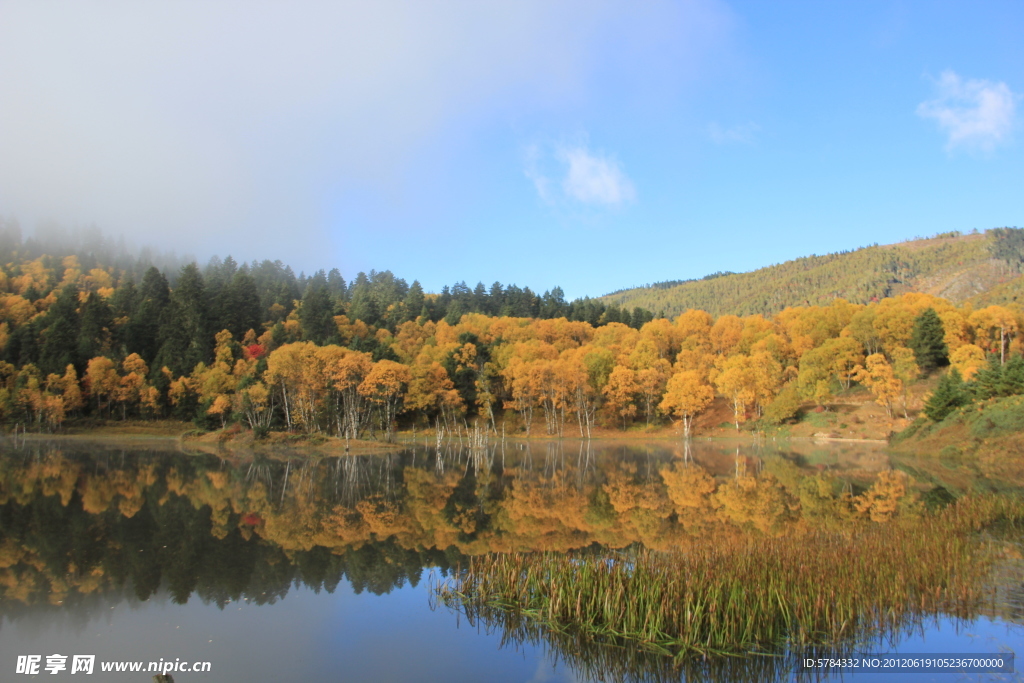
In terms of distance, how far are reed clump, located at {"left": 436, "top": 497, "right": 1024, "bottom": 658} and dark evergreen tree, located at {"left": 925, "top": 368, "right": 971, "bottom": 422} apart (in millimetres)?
39667

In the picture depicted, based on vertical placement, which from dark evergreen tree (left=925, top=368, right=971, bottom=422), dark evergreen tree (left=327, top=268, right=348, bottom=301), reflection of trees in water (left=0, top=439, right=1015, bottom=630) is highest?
dark evergreen tree (left=327, top=268, right=348, bottom=301)

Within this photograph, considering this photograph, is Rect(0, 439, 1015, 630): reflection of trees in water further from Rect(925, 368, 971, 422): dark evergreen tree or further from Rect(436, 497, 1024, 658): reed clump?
Rect(925, 368, 971, 422): dark evergreen tree

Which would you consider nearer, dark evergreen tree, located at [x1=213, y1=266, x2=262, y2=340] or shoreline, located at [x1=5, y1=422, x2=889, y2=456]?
shoreline, located at [x1=5, y1=422, x2=889, y2=456]

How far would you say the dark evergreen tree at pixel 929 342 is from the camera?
80.0 metres

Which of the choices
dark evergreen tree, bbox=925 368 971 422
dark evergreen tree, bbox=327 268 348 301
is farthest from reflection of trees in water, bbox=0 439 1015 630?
dark evergreen tree, bbox=327 268 348 301

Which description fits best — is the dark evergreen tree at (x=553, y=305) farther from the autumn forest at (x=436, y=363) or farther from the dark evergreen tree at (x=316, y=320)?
the dark evergreen tree at (x=316, y=320)

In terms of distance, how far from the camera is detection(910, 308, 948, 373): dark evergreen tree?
80.0 meters

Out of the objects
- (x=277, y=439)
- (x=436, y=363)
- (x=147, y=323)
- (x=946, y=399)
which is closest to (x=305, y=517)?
(x=277, y=439)

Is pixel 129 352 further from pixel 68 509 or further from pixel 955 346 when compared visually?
pixel 955 346

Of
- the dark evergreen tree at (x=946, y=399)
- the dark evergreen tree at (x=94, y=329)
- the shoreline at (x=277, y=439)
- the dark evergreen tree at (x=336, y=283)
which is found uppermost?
the dark evergreen tree at (x=336, y=283)

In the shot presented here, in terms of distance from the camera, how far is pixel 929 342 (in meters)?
80.1

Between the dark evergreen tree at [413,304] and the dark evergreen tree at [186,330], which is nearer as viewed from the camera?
the dark evergreen tree at [186,330]

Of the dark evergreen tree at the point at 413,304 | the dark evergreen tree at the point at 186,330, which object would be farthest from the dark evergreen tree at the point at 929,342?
the dark evergreen tree at the point at 186,330

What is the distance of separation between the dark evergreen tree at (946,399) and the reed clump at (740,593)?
130 feet
